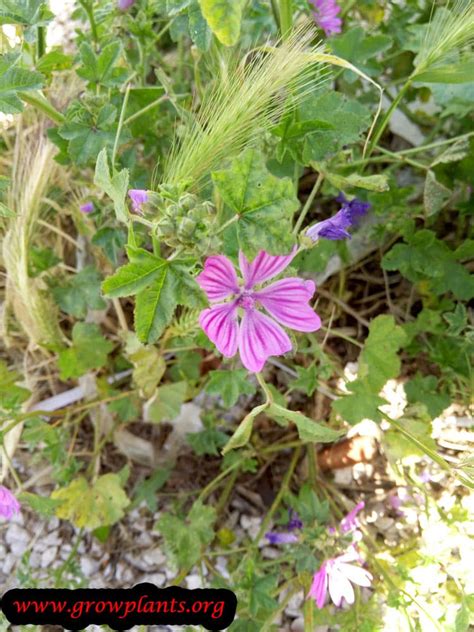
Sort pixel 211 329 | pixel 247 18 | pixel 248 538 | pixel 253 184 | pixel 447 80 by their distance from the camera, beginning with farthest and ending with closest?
pixel 248 538, pixel 247 18, pixel 447 80, pixel 211 329, pixel 253 184

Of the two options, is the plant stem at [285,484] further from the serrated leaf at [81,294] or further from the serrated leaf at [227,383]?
the serrated leaf at [81,294]

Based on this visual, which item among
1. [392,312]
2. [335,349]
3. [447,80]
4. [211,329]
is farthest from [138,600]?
[447,80]

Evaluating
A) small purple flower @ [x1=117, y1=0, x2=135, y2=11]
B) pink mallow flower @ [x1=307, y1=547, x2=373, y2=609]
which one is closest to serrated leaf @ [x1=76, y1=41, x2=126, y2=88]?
small purple flower @ [x1=117, y1=0, x2=135, y2=11]

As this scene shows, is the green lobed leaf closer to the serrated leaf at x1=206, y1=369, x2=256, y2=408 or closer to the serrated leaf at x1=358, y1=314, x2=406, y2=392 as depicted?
the serrated leaf at x1=206, y1=369, x2=256, y2=408

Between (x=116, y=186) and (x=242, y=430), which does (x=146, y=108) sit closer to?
(x=116, y=186)

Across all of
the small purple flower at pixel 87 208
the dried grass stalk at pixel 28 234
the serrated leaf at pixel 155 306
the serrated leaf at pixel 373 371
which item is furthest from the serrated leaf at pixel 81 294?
the serrated leaf at pixel 155 306

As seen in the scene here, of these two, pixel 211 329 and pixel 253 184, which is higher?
pixel 253 184

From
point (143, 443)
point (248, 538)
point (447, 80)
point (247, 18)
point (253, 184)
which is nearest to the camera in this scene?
point (253, 184)

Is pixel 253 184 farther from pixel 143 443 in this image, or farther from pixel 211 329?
pixel 143 443

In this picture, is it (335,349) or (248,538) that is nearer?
(248,538)
